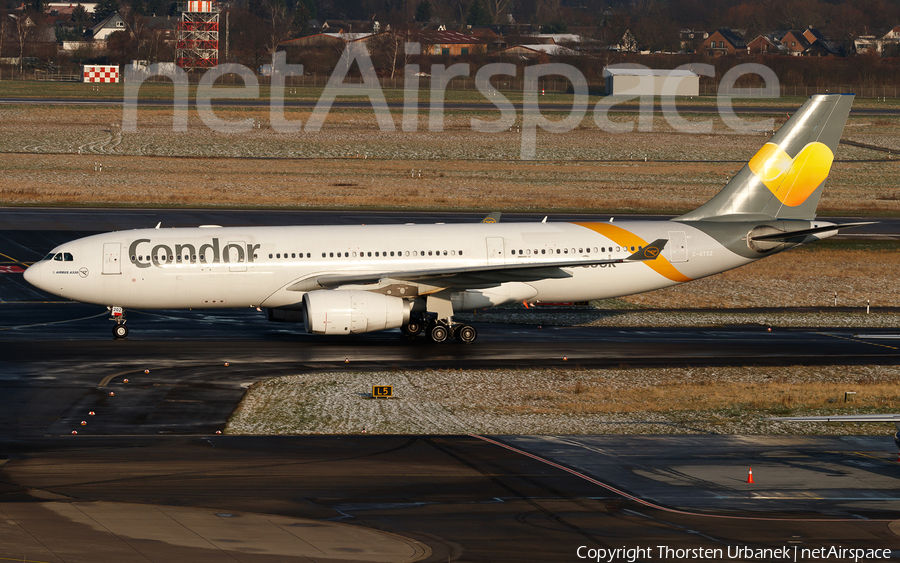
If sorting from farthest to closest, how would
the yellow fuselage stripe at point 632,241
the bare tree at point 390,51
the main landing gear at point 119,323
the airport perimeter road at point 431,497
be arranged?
the bare tree at point 390,51 < the yellow fuselage stripe at point 632,241 < the main landing gear at point 119,323 < the airport perimeter road at point 431,497

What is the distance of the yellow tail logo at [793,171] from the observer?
40750 mm

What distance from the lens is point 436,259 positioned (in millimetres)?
38094

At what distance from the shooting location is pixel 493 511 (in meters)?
19.5

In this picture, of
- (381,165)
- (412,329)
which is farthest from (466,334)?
(381,165)

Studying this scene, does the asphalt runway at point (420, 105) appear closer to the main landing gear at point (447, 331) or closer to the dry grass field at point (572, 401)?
the main landing gear at point (447, 331)

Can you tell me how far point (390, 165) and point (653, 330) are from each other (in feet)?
179

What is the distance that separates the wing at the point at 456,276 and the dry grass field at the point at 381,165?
35.1 meters

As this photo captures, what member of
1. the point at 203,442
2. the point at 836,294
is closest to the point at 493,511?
the point at 203,442

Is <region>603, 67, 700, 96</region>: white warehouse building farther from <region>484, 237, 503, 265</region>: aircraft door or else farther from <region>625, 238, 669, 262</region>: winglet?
<region>484, 237, 503, 265</region>: aircraft door

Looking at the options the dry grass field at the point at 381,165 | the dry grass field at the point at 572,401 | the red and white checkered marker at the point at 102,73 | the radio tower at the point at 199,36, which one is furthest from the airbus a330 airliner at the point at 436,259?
the radio tower at the point at 199,36

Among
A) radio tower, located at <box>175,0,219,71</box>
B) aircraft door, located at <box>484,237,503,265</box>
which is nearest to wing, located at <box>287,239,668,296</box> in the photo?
aircraft door, located at <box>484,237,503,265</box>

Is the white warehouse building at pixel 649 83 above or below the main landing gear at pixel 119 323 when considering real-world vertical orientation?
above

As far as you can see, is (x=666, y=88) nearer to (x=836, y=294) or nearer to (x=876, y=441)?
(x=836, y=294)

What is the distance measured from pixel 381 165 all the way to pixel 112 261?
56.8 meters
